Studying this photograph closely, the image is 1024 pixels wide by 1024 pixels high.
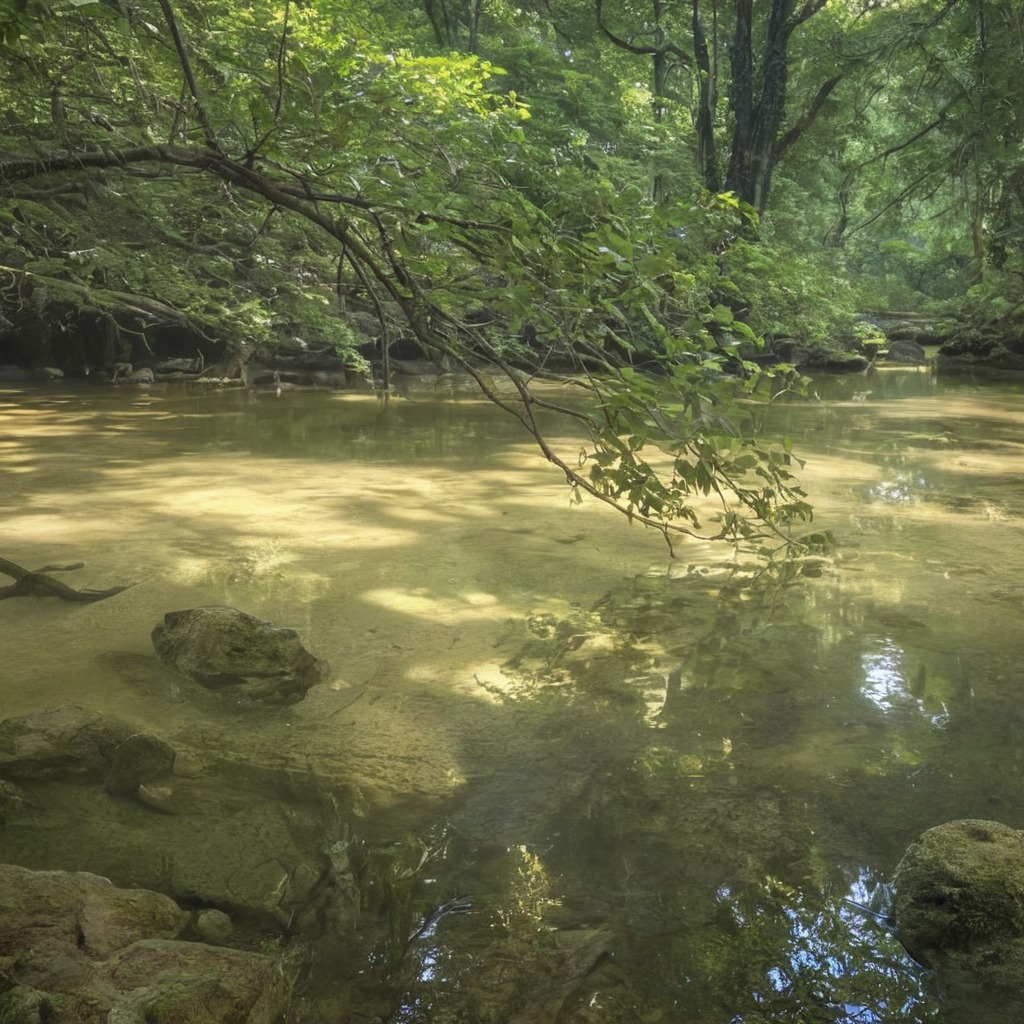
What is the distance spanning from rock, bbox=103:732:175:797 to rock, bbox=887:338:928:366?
94.4 ft

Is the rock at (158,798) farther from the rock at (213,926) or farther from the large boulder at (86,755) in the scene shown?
the rock at (213,926)

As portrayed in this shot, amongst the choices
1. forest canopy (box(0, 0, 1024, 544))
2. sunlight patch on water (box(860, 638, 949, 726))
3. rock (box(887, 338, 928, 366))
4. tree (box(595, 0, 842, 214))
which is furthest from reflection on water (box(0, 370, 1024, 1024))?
rock (box(887, 338, 928, 366))

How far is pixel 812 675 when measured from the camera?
409cm

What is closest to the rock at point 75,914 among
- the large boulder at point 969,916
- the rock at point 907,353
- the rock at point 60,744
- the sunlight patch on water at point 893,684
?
the rock at point 60,744

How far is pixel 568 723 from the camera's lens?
362 centimetres

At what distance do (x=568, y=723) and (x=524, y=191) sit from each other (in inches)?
82.8

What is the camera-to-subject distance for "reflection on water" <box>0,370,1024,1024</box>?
231 centimetres

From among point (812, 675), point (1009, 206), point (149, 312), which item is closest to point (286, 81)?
point (812, 675)

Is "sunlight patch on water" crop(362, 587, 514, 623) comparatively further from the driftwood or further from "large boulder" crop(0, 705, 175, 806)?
"large boulder" crop(0, 705, 175, 806)

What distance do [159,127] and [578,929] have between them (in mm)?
4132

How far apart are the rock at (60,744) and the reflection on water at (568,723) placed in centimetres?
27

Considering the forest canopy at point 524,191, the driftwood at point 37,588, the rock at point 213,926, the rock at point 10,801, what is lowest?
the rock at point 213,926

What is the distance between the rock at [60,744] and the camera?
10.1 feet

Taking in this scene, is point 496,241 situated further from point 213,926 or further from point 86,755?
point 86,755
